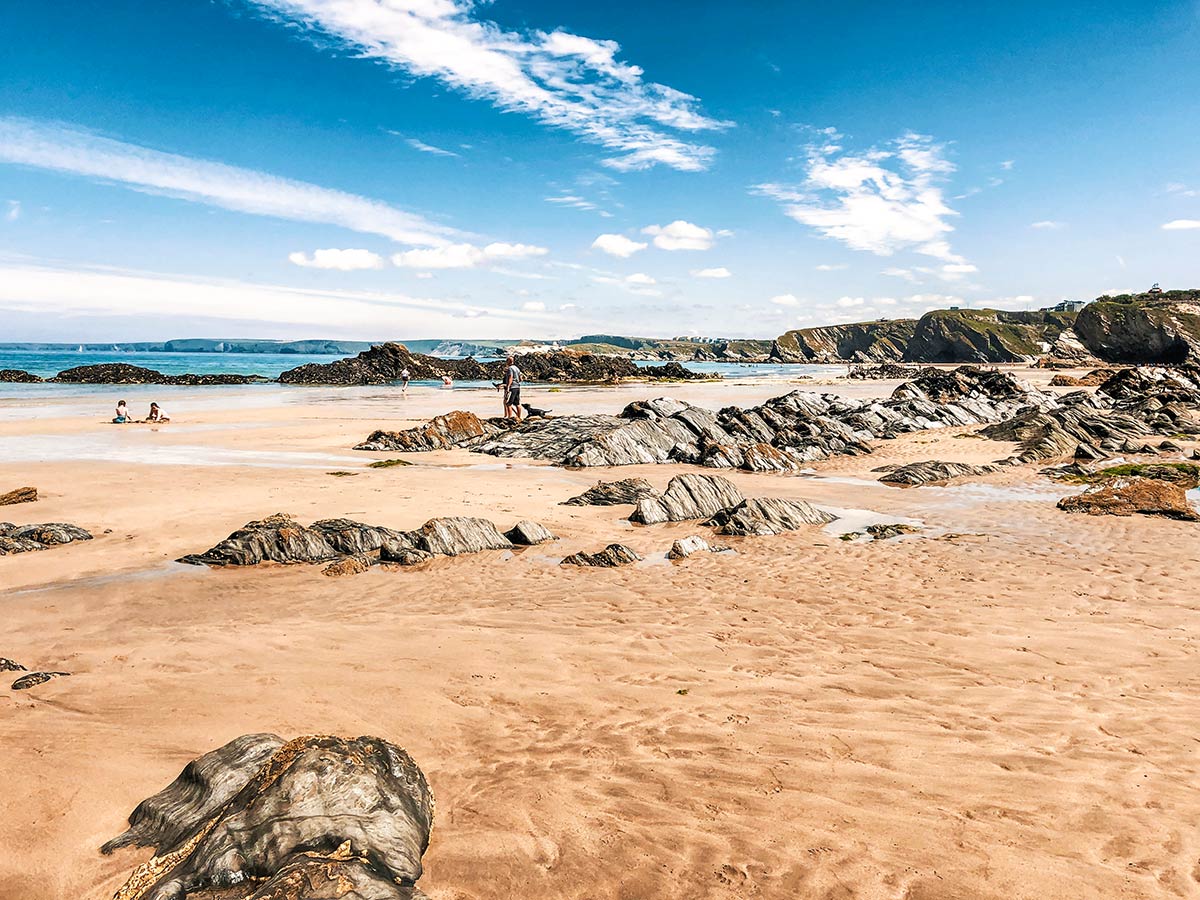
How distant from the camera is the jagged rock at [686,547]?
1163 centimetres

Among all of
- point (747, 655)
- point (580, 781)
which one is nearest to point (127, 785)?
point (580, 781)

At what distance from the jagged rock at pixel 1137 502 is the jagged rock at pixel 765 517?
6118 millimetres

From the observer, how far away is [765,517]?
13594mm

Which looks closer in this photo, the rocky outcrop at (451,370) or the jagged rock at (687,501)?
the jagged rock at (687,501)

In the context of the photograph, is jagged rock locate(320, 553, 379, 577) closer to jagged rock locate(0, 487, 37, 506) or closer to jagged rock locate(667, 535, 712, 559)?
jagged rock locate(667, 535, 712, 559)

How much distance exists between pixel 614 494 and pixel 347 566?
23.0 feet

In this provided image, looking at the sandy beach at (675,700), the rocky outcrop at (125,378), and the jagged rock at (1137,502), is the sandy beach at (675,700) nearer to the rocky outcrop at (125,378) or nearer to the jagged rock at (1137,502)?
the jagged rock at (1137,502)

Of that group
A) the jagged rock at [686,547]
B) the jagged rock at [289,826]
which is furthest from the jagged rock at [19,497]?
the jagged rock at [686,547]

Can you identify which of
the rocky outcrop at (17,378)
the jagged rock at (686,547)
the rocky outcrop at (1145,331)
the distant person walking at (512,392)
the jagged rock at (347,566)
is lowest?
the jagged rock at (347,566)

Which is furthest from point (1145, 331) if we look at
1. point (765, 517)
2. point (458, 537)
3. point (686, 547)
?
point (458, 537)

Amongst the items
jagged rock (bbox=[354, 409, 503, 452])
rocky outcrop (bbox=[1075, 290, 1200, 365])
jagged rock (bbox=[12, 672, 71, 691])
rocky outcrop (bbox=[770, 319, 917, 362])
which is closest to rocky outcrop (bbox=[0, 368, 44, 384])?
jagged rock (bbox=[354, 409, 503, 452])

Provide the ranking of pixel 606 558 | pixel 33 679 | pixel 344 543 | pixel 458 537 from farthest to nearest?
1. pixel 458 537
2. pixel 344 543
3. pixel 606 558
4. pixel 33 679

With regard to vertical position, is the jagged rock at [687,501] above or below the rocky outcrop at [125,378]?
below

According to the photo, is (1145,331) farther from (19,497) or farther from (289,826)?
(289,826)
